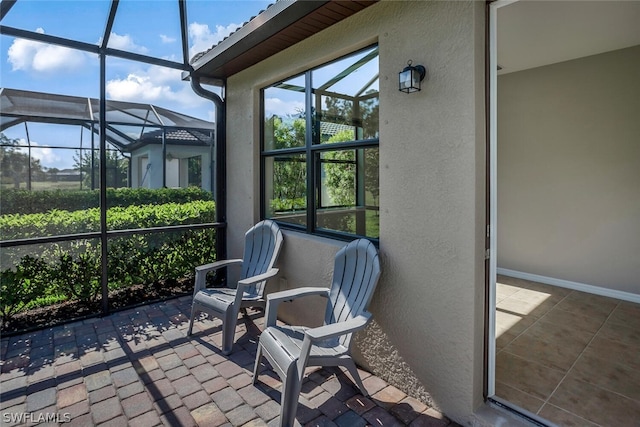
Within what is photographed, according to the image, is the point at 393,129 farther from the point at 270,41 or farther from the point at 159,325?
the point at 159,325

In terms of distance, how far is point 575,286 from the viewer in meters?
4.59

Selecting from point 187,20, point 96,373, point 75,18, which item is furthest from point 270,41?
point 96,373

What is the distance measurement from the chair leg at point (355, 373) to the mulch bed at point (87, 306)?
2.98 metres

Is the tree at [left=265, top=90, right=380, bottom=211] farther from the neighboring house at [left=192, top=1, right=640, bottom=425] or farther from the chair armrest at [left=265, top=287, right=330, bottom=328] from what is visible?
the chair armrest at [left=265, top=287, right=330, bottom=328]

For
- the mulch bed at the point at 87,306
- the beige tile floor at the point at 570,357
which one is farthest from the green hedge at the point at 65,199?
the beige tile floor at the point at 570,357

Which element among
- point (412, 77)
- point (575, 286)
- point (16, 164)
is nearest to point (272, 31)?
point (412, 77)

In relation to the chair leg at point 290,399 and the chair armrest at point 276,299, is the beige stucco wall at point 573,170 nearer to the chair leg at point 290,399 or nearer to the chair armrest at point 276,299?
the chair armrest at point 276,299

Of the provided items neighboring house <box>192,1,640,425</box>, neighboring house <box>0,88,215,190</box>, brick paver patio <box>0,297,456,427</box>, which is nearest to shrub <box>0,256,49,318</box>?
brick paver patio <box>0,297,456,427</box>

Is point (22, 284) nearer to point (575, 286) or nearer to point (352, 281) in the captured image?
point (352, 281)

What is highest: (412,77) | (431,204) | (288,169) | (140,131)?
(140,131)

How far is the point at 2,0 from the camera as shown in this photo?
307cm

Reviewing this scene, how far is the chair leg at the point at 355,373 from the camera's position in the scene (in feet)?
7.78

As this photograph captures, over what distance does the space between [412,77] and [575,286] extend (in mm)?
4058

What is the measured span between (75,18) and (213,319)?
3.46 meters
